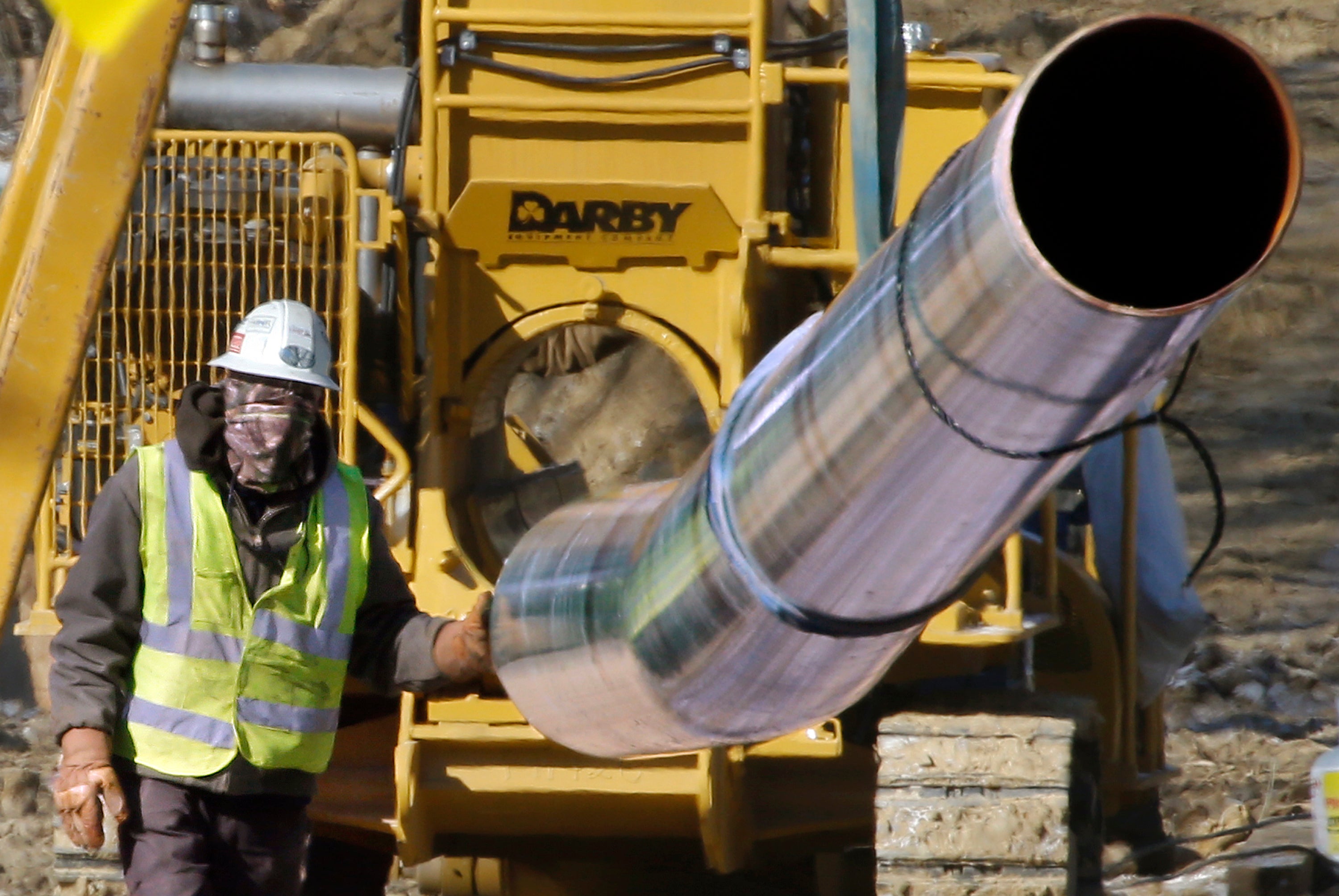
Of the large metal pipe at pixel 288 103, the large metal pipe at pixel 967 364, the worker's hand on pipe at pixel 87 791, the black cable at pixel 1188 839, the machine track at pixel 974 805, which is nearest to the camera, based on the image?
the large metal pipe at pixel 967 364

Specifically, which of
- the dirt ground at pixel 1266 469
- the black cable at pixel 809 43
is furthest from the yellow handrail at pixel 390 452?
the dirt ground at pixel 1266 469

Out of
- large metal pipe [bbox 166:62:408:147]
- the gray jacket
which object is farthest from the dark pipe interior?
large metal pipe [bbox 166:62:408:147]

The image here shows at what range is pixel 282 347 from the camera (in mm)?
4234

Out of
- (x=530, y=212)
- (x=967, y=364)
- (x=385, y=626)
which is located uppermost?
(x=530, y=212)

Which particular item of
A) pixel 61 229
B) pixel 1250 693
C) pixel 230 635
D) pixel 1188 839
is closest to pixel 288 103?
pixel 61 229

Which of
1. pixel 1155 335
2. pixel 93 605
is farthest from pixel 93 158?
pixel 1155 335

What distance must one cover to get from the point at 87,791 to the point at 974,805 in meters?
2.45

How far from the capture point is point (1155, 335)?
1.88 m

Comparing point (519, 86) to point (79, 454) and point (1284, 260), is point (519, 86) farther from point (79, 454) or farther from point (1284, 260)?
point (1284, 260)

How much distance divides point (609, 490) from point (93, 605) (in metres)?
1.29

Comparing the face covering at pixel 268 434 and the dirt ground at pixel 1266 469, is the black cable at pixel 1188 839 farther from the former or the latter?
the face covering at pixel 268 434

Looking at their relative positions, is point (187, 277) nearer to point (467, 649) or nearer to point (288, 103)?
point (288, 103)

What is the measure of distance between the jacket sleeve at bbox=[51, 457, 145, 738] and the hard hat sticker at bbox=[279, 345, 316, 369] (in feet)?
1.27

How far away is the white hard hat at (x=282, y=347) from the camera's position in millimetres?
4172
